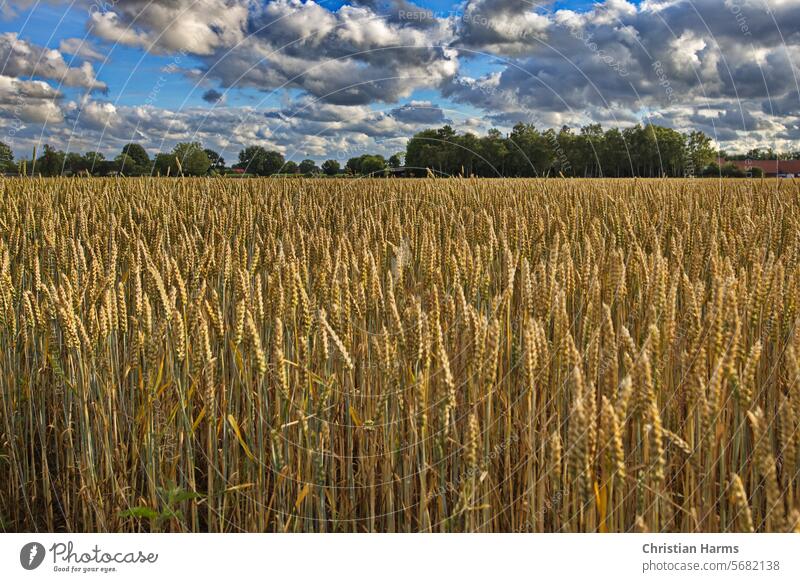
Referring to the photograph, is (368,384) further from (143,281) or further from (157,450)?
(143,281)

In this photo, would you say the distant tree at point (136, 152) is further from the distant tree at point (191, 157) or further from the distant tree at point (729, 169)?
the distant tree at point (729, 169)

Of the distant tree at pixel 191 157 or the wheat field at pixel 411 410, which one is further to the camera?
the distant tree at pixel 191 157

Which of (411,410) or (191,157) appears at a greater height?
(191,157)

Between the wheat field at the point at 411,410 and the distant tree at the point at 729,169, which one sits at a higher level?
the distant tree at the point at 729,169

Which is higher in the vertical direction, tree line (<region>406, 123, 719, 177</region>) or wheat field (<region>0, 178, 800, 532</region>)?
tree line (<region>406, 123, 719, 177</region>)

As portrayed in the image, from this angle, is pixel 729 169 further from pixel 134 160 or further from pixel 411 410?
pixel 411 410

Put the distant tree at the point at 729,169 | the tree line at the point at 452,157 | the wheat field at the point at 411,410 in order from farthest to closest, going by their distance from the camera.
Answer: the distant tree at the point at 729,169
the tree line at the point at 452,157
the wheat field at the point at 411,410

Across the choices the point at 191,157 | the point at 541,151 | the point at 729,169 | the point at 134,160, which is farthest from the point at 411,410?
the point at 729,169

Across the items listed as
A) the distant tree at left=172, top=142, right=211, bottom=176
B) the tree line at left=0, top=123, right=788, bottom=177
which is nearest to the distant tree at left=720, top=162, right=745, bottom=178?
the tree line at left=0, top=123, right=788, bottom=177

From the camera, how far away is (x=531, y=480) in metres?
1.47

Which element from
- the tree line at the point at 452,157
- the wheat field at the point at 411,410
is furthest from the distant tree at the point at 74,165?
the wheat field at the point at 411,410

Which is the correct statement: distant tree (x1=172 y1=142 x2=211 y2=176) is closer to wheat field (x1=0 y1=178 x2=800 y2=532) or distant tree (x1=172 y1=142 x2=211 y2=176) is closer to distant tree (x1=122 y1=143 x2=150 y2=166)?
distant tree (x1=122 y1=143 x2=150 y2=166)

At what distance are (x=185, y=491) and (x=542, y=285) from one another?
3.51ft
